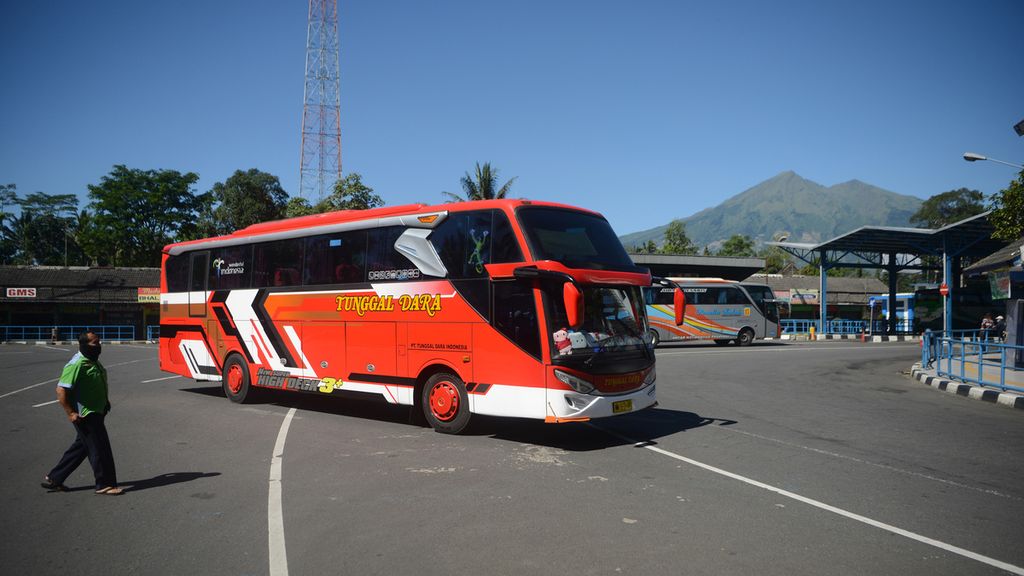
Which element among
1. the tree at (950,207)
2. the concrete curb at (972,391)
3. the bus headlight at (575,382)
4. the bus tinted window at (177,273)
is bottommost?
the concrete curb at (972,391)

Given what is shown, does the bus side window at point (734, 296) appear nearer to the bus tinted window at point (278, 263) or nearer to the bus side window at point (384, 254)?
the bus tinted window at point (278, 263)

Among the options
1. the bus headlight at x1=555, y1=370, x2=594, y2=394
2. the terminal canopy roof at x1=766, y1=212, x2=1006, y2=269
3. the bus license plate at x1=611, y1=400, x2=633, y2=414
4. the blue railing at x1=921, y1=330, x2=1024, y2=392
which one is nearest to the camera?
the bus headlight at x1=555, y1=370, x2=594, y2=394

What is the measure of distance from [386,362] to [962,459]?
7.74 metres

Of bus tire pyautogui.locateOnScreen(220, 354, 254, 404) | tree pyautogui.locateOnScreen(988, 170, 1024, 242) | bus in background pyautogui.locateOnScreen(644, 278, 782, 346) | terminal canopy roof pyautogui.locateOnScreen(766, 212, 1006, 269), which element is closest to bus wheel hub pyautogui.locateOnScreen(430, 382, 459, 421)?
bus tire pyautogui.locateOnScreen(220, 354, 254, 404)

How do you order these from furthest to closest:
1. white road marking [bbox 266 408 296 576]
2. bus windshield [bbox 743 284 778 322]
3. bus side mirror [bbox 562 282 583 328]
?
bus windshield [bbox 743 284 778 322] < bus side mirror [bbox 562 282 583 328] < white road marking [bbox 266 408 296 576]

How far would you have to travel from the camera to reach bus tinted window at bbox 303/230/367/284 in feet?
34.5

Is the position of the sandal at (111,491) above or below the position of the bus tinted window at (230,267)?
below

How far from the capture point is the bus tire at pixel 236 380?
12.6 m

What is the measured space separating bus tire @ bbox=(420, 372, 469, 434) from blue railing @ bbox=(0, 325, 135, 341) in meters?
39.7

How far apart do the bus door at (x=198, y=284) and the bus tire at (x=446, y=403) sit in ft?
21.4

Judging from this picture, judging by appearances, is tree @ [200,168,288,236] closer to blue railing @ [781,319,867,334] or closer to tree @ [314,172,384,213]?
tree @ [314,172,384,213]

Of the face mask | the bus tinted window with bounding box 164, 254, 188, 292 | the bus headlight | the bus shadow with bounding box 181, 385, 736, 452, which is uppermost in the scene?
the bus tinted window with bounding box 164, 254, 188, 292

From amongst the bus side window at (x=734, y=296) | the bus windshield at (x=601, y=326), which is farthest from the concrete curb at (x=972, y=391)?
the bus side window at (x=734, y=296)

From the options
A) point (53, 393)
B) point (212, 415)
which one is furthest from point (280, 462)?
point (53, 393)
